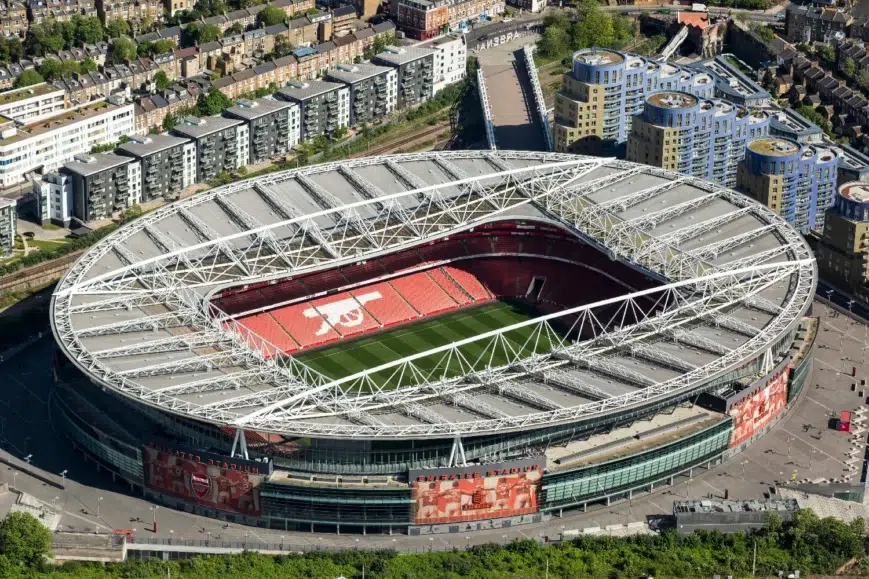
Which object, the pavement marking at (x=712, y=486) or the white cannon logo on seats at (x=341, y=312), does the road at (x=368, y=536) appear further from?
the white cannon logo on seats at (x=341, y=312)

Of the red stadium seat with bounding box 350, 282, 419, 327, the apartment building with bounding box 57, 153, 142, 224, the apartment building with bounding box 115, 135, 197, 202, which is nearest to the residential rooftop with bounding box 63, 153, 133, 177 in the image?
the apartment building with bounding box 57, 153, 142, 224

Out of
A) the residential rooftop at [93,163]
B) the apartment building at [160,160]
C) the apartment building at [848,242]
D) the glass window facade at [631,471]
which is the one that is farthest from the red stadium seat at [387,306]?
the apartment building at [848,242]

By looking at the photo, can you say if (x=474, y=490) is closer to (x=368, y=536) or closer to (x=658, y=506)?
(x=368, y=536)

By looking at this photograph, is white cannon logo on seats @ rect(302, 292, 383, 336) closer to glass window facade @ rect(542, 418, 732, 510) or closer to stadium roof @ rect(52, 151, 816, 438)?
stadium roof @ rect(52, 151, 816, 438)

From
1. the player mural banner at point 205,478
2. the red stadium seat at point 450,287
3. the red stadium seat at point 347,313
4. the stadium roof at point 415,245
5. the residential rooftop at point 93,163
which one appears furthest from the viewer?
the residential rooftop at point 93,163

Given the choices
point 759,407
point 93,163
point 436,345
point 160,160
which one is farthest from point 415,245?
point 759,407

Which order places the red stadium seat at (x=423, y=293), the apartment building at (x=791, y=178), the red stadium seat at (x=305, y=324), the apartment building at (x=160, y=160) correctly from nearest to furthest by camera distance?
the red stadium seat at (x=305, y=324) < the red stadium seat at (x=423, y=293) < the apartment building at (x=791, y=178) < the apartment building at (x=160, y=160)
